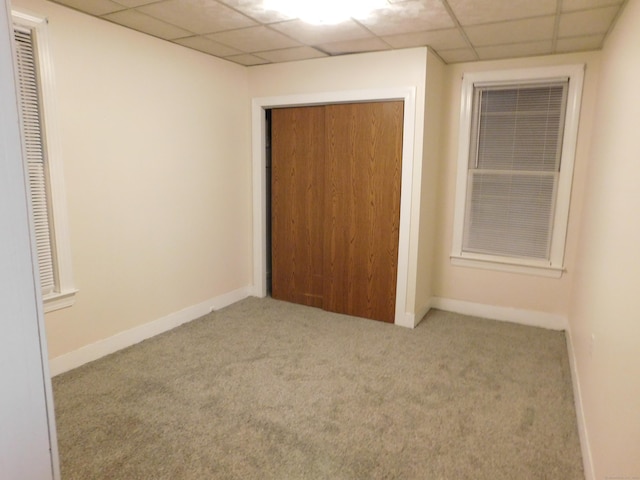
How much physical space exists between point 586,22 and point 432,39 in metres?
0.99

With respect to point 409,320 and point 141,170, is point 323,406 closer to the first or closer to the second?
point 409,320

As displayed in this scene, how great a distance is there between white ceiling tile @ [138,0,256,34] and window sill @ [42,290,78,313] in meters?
1.90

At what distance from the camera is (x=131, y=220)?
3152 mm

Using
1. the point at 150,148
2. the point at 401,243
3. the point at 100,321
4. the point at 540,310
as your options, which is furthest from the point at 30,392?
the point at 540,310

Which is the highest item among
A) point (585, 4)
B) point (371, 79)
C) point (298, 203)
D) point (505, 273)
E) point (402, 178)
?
point (585, 4)

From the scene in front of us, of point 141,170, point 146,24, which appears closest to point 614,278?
point 141,170

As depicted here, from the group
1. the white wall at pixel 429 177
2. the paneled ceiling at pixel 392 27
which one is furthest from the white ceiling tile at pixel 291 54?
the white wall at pixel 429 177

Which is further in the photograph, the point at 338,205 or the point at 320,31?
the point at 338,205

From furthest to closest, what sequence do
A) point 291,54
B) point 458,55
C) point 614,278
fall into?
point 291,54, point 458,55, point 614,278

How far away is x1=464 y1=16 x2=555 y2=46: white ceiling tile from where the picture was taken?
2717 millimetres

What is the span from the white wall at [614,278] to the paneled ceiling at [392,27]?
34cm

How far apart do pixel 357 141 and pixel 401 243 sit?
994mm

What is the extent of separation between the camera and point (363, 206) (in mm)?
3775

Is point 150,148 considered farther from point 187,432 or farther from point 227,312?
point 187,432
